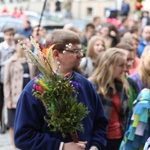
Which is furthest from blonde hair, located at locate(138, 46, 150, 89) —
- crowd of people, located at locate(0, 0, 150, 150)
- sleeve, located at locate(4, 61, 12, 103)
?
sleeve, located at locate(4, 61, 12, 103)

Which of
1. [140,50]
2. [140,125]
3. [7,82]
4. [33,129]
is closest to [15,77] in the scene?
[7,82]

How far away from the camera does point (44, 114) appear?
10.7 ft

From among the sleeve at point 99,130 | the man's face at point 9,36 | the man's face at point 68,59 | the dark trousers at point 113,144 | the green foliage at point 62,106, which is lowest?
the dark trousers at point 113,144

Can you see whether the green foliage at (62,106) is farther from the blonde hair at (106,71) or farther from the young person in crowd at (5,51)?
the young person in crowd at (5,51)

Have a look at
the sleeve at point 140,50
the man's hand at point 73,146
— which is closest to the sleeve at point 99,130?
the man's hand at point 73,146

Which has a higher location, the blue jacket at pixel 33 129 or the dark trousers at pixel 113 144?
the blue jacket at pixel 33 129

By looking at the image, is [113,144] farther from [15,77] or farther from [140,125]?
[15,77]

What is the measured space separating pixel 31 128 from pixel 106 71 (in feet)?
5.65

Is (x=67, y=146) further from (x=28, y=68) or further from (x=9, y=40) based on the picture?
(x=9, y=40)

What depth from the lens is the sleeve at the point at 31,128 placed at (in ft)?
10.6

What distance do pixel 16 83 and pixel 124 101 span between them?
2.25 m

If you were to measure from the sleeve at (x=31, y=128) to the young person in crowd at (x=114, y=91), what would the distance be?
5.04ft

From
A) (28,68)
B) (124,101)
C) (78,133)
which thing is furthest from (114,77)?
(28,68)

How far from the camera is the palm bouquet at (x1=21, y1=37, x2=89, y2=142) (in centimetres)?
304
